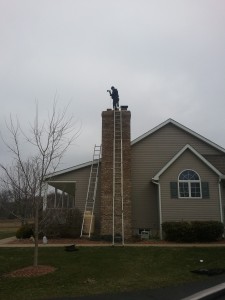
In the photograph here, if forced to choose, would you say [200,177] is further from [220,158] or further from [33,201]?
[33,201]

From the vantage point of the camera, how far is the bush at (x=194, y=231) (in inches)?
742

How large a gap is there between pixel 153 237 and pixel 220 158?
6.46 meters

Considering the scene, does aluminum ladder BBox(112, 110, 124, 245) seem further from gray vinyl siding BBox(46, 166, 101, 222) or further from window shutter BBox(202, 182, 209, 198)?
window shutter BBox(202, 182, 209, 198)

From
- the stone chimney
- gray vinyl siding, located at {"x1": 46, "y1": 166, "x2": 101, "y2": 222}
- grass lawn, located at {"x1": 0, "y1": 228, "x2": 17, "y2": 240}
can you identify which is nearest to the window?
the stone chimney

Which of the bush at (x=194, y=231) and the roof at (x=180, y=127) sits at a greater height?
the roof at (x=180, y=127)

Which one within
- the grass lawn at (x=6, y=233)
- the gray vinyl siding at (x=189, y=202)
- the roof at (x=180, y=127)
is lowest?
the grass lawn at (x=6, y=233)

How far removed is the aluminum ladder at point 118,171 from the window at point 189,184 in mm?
3250
